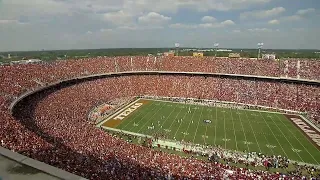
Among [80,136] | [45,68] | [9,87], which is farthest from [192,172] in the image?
[45,68]

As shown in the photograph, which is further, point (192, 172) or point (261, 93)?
point (261, 93)

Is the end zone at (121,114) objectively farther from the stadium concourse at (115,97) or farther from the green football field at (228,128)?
the stadium concourse at (115,97)

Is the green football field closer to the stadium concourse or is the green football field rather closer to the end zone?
the end zone

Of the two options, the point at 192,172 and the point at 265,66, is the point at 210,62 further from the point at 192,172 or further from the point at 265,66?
the point at 192,172

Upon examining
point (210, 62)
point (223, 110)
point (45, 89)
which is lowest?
point (223, 110)

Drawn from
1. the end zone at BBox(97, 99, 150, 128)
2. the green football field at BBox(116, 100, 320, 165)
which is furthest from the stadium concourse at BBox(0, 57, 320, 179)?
the green football field at BBox(116, 100, 320, 165)

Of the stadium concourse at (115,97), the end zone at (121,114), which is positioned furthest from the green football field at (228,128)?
the stadium concourse at (115,97)
